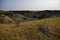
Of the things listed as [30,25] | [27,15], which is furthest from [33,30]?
[27,15]

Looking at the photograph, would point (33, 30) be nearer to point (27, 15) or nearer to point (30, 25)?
point (30, 25)

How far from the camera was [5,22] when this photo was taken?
3314 mm

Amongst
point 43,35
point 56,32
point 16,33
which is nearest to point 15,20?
point 16,33

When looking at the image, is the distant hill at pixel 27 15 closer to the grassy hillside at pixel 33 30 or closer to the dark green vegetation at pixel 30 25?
the dark green vegetation at pixel 30 25

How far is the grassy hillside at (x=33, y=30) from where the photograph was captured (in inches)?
116

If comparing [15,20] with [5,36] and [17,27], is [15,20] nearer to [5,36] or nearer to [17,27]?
[17,27]

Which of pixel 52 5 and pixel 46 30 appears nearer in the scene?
pixel 46 30

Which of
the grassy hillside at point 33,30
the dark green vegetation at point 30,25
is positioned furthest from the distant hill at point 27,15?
the grassy hillside at point 33,30

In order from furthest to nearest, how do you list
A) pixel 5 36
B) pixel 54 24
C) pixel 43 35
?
1. pixel 54 24
2. pixel 43 35
3. pixel 5 36

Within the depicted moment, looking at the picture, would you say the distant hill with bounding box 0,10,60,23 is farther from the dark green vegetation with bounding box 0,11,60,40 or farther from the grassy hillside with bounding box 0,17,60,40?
the grassy hillside with bounding box 0,17,60,40

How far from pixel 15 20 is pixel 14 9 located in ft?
1.18

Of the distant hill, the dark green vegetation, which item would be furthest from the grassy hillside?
the distant hill

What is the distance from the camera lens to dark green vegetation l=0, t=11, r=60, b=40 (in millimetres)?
2993

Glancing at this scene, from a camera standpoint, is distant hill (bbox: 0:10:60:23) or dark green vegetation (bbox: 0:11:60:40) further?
distant hill (bbox: 0:10:60:23)
